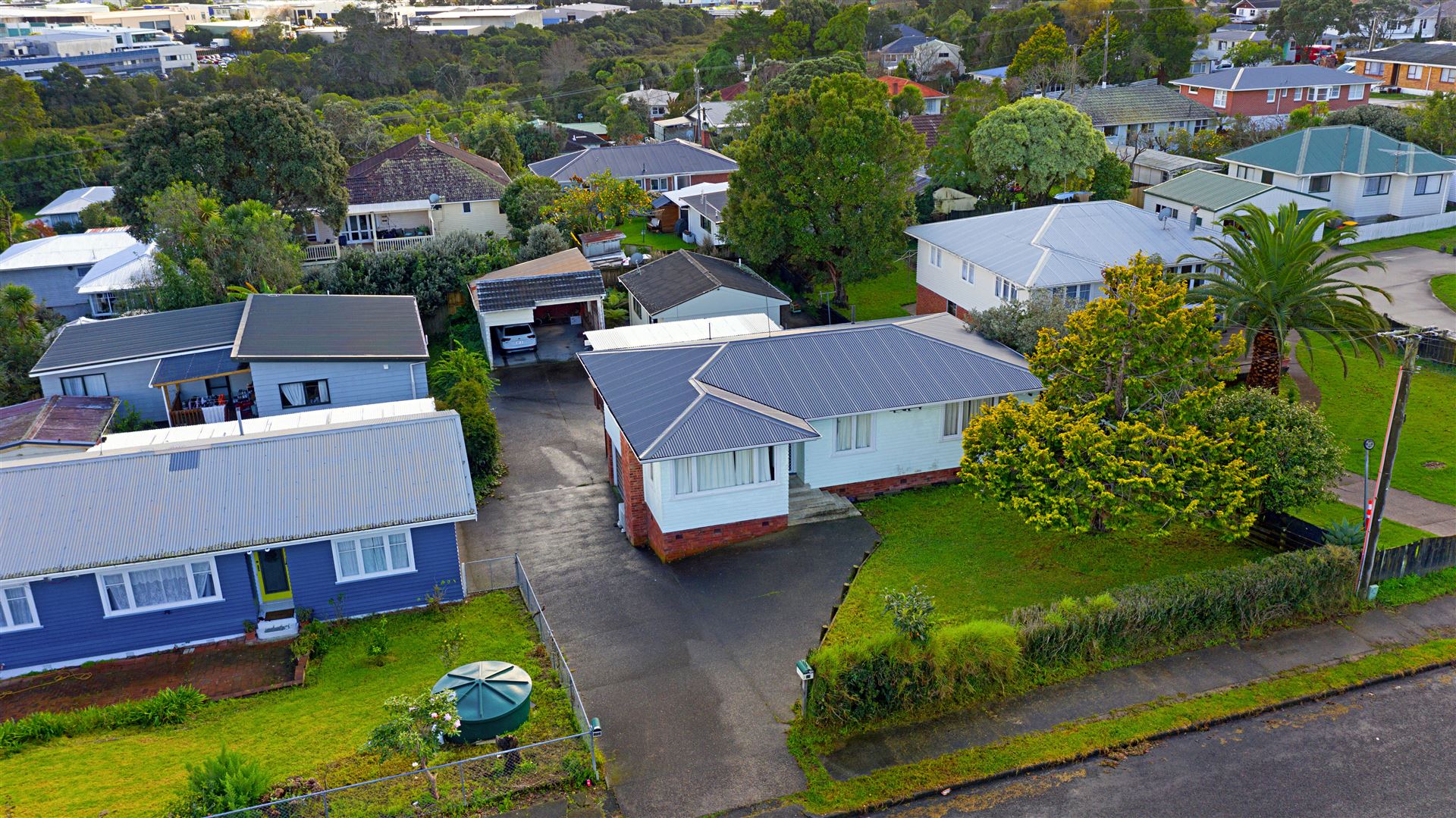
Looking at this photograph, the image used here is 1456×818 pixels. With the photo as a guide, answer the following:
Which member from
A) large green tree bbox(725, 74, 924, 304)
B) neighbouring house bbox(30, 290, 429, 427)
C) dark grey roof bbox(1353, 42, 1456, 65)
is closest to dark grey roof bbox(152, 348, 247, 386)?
neighbouring house bbox(30, 290, 429, 427)

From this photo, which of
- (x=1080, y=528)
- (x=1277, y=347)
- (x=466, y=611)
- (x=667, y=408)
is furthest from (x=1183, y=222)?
(x=466, y=611)

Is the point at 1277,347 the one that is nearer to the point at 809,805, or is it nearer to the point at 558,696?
the point at 809,805

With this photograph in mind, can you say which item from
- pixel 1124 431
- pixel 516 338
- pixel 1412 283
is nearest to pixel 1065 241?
pixel 1124 431

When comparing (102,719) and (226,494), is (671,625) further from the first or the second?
(102,719)

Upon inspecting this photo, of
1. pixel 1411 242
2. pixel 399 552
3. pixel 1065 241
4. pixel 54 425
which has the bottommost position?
pixel 399 552

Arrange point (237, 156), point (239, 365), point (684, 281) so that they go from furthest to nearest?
point (237, 156) → point (684, 281) → point (239, 365)

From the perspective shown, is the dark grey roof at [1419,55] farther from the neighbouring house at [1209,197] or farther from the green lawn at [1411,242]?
the neighbouring house at [1209,197]
